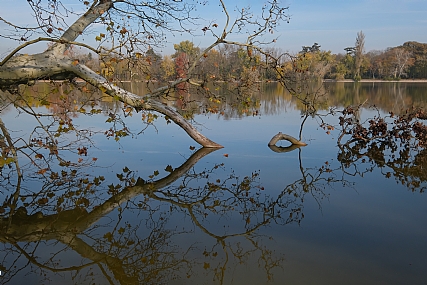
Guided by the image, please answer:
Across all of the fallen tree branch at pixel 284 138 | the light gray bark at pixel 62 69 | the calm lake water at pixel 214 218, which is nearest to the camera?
the calm lake water at pixel 214 218

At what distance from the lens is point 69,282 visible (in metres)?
3.51

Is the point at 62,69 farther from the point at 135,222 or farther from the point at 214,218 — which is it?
the point at 214,218

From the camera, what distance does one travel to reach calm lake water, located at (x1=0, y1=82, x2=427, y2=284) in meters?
3.72

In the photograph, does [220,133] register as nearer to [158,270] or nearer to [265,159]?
[265,159]

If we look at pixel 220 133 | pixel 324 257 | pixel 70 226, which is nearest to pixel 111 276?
pixel 70 226

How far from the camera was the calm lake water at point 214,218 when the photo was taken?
3.72 m

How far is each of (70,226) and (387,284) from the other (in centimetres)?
342

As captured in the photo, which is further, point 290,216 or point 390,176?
point 390,176

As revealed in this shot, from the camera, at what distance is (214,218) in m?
5.11

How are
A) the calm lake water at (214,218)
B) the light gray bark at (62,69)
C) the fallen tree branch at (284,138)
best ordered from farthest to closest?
the fallen tree branch at (284,138), the light gray bark at (62,69), the calm lake water at (214,218)

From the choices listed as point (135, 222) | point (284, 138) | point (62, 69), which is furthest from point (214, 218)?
point (284, 138)

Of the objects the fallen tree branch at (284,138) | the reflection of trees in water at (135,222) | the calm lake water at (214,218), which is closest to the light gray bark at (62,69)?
the calm lake water at (214,218)

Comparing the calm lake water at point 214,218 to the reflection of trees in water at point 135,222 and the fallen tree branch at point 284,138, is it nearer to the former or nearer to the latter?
the reflection of trees in water at point 135,222

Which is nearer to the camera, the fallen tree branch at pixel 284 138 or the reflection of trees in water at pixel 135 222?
the reflection of trees in water at pixel 135 222
